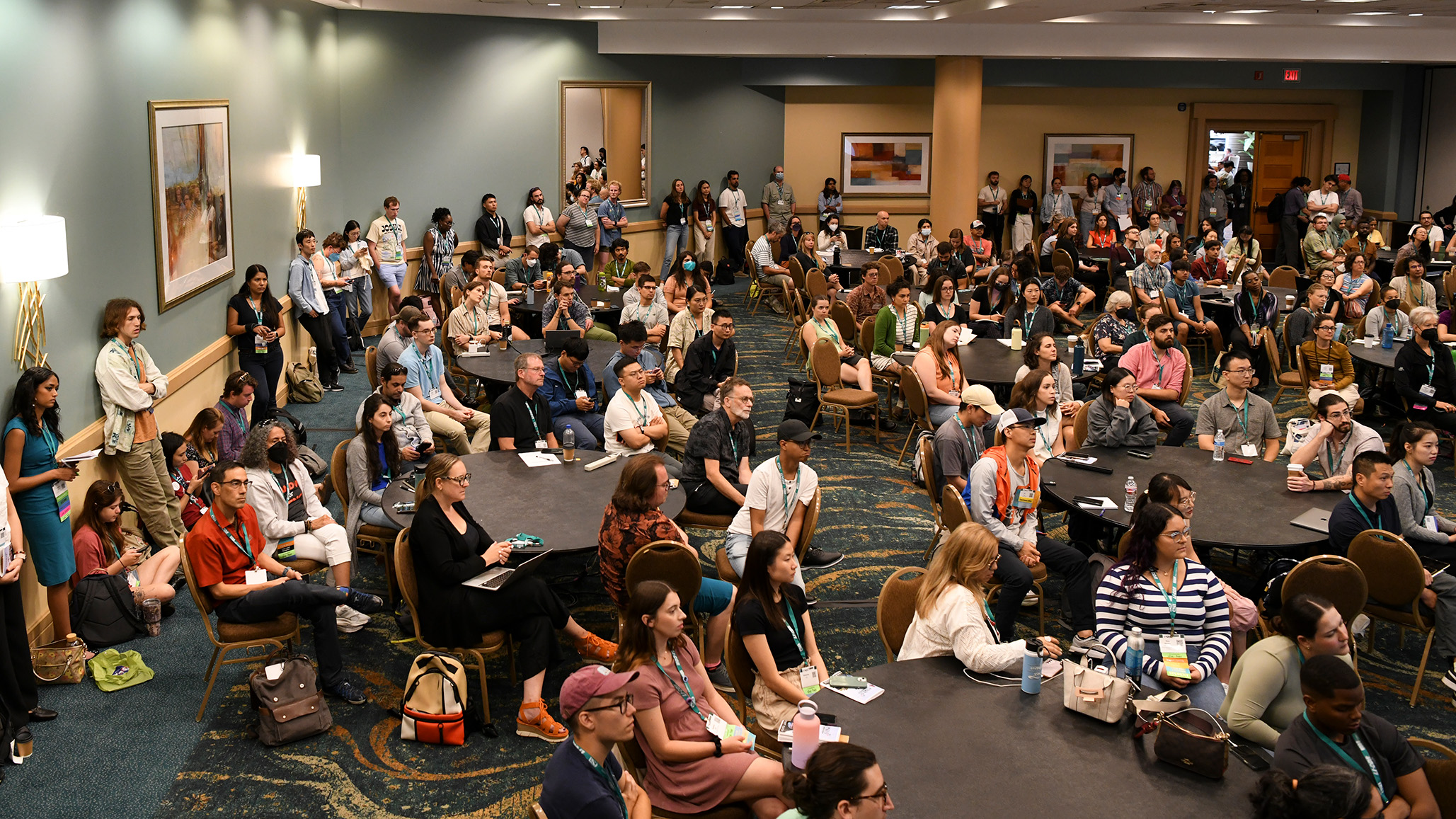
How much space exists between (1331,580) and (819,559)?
9.16ft

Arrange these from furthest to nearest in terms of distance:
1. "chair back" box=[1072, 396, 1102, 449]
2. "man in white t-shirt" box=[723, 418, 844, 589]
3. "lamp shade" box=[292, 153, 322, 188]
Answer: "lamp shade" box=[292, 153, 322, 188]
"chair back" box=[1072, 396, 1102, 449]
"man in white t-shirt" box=[723, 418, 844, 589]

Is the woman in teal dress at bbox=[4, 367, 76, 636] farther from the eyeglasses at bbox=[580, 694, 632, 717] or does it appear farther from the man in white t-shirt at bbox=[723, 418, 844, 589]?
the eyeglasses at bbox=[580, 694, 632, 717]

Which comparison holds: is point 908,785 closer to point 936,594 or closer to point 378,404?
point 936,594

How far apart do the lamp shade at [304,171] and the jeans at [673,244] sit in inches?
275

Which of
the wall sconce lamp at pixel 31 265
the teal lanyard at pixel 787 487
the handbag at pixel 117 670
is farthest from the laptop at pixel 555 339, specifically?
the handbag at pixel 117 670

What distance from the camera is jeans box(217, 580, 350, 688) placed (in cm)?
541

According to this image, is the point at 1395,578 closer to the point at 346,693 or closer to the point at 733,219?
the point at 346,693

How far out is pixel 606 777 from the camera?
350 centimetres

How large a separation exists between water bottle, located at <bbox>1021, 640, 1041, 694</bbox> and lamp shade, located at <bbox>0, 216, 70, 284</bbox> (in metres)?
4.99

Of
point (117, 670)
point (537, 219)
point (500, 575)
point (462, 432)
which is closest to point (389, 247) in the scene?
point (537, 219)

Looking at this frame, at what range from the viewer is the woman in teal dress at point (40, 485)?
5.84 metres

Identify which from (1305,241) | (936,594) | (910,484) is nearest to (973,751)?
(936,594)

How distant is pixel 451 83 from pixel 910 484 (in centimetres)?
924

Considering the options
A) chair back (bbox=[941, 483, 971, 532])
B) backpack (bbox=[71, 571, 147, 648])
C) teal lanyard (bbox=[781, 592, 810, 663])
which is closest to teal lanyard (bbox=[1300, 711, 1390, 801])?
teal lanyard (bbox=[781, 592, 810, 663])
